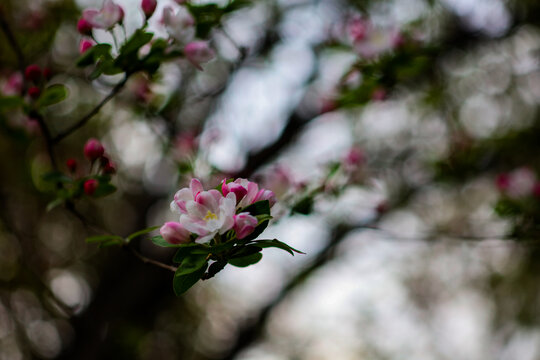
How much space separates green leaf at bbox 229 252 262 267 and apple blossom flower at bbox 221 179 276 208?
0.10 metres

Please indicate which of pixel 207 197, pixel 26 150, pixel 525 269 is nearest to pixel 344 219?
pixel 207 197

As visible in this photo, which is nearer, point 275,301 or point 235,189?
point 235,189

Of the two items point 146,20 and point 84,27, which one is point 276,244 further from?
point 84,27

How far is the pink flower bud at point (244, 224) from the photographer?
32.5 inches

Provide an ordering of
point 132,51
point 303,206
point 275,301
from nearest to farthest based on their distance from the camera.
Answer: point 132,51 → point 303,206 → point 275,301

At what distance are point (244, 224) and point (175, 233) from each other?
5.3 inches

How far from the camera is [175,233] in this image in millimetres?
868

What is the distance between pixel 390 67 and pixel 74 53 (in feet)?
8.47

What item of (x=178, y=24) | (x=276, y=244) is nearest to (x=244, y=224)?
(x=276, y=244)

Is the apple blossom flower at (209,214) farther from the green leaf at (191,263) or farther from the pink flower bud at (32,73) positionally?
the pink flower bud at (32,73)

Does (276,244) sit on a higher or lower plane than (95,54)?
lower

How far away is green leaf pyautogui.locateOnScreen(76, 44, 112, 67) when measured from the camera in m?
1.09

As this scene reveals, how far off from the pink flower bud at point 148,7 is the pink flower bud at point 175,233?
612 mm

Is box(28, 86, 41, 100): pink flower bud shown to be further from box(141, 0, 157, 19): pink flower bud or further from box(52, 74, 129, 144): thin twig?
box(141, 0, 157, 19): pink flower bud
